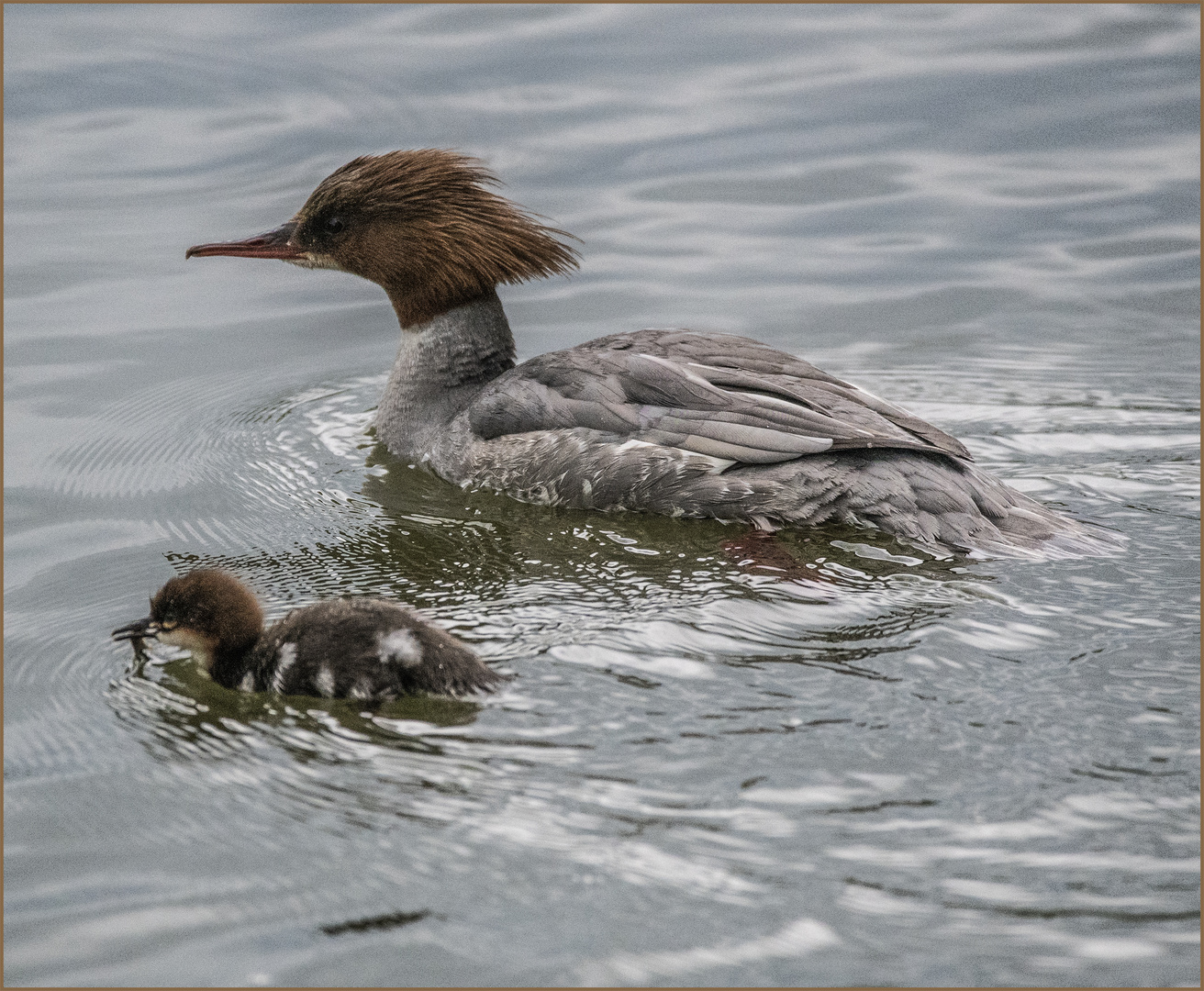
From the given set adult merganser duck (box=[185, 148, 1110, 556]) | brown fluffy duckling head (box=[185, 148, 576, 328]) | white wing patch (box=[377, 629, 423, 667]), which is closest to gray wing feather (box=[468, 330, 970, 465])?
adult merganser duck (box=[185, 148, 1110, 556])

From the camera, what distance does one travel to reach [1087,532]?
615 centimetres

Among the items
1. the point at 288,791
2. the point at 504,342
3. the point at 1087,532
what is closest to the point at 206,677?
the point at 288,791

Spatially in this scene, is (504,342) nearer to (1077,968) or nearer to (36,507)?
(36,507)

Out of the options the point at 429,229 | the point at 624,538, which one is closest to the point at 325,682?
the point at 624,538

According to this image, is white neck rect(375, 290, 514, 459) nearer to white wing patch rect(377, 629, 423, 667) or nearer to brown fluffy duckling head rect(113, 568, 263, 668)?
brown fluffy duckling head rect(113, 568, 263, 668)

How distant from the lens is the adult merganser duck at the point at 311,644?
4.90m

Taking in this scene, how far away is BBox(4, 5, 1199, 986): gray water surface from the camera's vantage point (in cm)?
386

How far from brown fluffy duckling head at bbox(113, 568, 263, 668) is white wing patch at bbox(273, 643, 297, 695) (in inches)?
7.2

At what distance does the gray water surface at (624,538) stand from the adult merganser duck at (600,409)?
18cm

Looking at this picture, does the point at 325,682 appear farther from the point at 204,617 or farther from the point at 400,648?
the point at 204,617

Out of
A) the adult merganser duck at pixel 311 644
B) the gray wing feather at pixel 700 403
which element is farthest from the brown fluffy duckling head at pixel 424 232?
the adult merganser duck at pixel 311 644

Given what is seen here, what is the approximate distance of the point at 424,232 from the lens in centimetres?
746

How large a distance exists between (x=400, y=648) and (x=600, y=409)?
2074 mm

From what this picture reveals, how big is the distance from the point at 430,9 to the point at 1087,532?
31.8 feet
